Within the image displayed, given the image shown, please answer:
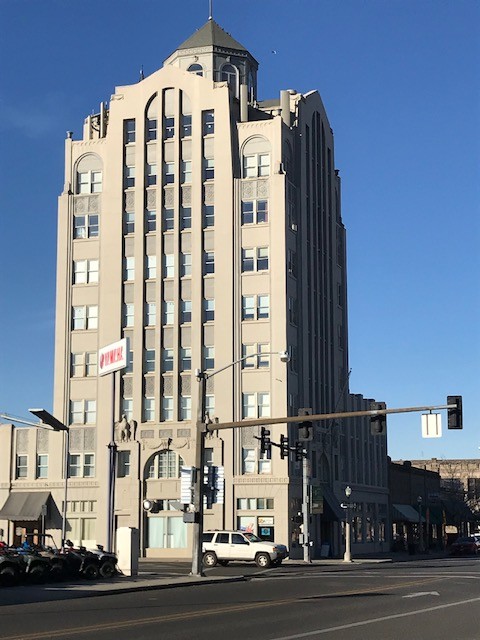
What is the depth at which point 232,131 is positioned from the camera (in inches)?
3137

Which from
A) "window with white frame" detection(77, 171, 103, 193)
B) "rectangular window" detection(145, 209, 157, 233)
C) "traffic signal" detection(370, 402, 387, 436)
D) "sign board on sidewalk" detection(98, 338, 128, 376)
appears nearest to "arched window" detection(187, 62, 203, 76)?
"window with white frame" detection(77, 171, 103, 193)

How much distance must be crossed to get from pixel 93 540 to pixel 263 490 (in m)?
13.9

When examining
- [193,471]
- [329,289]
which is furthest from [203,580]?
[329,289]

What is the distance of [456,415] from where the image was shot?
3481 cm

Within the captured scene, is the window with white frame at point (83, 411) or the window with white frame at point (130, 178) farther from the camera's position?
the window with white frame at point (130, 178)

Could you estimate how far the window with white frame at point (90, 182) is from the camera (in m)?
83.2

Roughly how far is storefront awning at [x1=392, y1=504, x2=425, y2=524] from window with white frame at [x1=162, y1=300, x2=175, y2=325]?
32.4 metres

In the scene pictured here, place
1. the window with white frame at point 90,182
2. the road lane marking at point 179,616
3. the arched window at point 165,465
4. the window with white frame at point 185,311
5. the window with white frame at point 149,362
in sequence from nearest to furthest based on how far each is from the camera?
the road lane marking at point 179,616 → the arched window at point 165,465 → the window with white frame at point 185,311 → the window with white frame at point 149,362 → the window with white frame at point 90,182

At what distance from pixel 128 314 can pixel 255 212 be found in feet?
41.7

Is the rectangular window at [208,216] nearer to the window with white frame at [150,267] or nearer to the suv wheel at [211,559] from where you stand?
the window with white frame at [150,267]

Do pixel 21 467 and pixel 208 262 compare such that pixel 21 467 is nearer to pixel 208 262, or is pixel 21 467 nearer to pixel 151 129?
pixel 208 262

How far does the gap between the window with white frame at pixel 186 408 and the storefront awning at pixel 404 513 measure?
96.7ft

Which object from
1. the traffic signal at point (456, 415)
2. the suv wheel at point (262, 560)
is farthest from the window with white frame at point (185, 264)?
the traffic signal at point (456, 415)

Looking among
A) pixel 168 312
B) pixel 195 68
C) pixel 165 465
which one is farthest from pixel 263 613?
pixel 195 68
